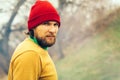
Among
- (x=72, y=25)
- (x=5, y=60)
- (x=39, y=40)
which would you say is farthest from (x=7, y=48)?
(x=39, y=40)

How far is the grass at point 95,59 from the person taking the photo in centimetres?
468

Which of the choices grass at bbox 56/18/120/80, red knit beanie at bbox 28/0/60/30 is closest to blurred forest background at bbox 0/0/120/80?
grass at bbox 56/18/120/80

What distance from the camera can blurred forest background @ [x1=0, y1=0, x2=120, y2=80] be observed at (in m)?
4.54

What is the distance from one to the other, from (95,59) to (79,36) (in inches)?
15.2

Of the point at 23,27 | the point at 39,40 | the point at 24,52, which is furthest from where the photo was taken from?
the point at 23,27

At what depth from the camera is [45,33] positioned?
5.07ft

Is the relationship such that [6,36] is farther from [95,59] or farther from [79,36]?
[95,59]

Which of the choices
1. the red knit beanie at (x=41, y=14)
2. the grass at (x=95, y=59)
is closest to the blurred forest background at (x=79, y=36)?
the grass at (x=95, y=59)

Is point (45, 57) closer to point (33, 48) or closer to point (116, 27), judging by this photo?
point (33, 48)

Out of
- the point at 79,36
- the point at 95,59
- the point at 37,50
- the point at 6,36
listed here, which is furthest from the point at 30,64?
the point at 95,59

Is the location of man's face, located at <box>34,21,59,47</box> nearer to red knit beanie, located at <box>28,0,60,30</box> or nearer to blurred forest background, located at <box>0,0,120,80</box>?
red knit beanie, located at <box>28,0,60,30</box>

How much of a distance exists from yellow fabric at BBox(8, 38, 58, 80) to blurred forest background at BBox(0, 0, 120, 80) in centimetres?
301

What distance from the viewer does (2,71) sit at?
4.62 meters

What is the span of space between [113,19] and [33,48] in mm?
3324
